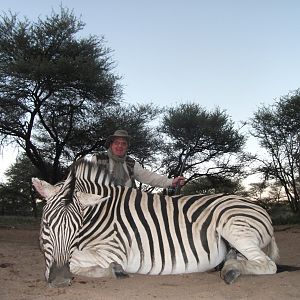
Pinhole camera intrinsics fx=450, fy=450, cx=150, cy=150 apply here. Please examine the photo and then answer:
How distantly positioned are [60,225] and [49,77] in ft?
31.9

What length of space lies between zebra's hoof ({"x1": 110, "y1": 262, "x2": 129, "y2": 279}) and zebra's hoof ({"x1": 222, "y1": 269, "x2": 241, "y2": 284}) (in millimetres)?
712

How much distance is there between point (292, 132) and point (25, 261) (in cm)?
1303

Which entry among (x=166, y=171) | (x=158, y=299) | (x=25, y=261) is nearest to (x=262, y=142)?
(x=166, y=171)

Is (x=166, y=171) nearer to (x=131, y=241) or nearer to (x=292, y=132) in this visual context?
(x=292, y=132)

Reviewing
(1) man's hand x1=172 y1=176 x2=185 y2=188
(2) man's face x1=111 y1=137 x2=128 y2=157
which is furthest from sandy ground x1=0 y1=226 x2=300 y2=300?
(2) man's face x1=111 y1=137 x2=128 y2=157

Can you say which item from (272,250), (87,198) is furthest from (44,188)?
(272,250)

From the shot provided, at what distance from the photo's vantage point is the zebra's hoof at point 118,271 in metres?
3.21

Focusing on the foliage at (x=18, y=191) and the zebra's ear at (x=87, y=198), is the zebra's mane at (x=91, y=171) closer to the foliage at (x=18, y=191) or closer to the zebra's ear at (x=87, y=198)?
the zebra's ear at (x=87, y=198)

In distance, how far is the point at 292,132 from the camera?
1577 centimetres

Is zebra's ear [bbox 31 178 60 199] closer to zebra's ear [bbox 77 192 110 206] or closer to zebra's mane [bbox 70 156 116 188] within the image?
zebra's ear [bbox 77 192 110 206]

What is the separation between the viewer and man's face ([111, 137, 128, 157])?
15.2 ft

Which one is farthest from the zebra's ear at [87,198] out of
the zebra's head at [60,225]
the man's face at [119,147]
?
the man's face at [119,147]

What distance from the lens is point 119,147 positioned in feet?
15.2

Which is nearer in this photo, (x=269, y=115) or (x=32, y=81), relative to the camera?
(x=32, y=81)
